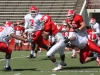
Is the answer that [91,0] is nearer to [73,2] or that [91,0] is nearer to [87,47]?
[73,2]

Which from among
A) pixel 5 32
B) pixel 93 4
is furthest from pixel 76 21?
pixel 93 4

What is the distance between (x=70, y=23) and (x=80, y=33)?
369 millimetres

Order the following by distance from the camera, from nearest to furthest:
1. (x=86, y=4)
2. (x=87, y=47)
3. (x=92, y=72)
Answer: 1. (x=92, y=72)
2. (x=87, y=47)
3. (x=86, y=4)

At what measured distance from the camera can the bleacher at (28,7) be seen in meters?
26.0

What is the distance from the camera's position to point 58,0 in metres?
27.0

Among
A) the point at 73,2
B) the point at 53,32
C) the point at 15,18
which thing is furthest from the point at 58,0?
the point at 53,32

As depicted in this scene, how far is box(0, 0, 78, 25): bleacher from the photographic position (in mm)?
25969

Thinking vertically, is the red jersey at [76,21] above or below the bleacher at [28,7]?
below

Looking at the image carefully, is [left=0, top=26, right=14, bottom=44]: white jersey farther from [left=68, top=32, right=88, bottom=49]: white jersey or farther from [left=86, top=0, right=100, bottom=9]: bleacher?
[left=86, top=0, right=100, bottom=9]: bleacher

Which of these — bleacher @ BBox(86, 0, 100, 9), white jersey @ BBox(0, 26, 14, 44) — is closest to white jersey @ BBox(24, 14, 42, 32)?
white jersey @ BBox(0, 26, 14, 44)

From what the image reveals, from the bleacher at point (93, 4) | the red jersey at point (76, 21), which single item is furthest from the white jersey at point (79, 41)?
the bleacher at point (93, 4)

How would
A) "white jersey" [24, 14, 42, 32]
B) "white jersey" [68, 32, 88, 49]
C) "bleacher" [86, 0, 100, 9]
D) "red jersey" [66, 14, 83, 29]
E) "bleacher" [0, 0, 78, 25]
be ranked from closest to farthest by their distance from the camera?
"red jersey" [66, 14, 83, 29] → "white jersey" [68, 32, 88, 49] → "white jersey" [24, 14, 42, 32] → "bleacher" [86, 0, 100, 9] → "bleacher" [0, 0, 78, 25]

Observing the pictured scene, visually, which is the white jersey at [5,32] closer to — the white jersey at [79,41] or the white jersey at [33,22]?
the white jersey at [79,41]

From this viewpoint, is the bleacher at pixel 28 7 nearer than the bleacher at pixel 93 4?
No
